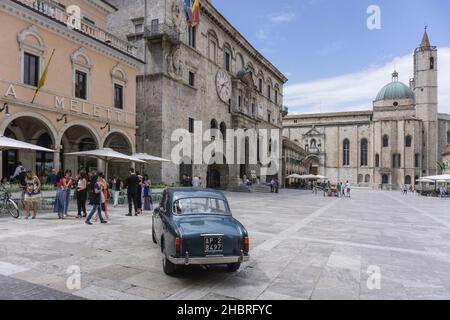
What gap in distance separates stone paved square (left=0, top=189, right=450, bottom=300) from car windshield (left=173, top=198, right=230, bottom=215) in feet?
3.76

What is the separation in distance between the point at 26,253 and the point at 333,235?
8.61 m

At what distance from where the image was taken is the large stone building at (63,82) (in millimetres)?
15797

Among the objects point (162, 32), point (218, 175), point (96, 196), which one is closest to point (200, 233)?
point (96, 196)

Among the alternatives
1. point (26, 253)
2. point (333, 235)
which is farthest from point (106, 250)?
point (333, 235)

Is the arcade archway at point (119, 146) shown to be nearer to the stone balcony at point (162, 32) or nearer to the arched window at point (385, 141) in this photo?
the stone balcony at point (162, 32)

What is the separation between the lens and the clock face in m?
35.0

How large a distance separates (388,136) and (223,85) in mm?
58016

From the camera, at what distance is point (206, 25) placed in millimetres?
32594

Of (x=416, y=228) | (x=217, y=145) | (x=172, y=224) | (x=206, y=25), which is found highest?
(x=206, y=25)

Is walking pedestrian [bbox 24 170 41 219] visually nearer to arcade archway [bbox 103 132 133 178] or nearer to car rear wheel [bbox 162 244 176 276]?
car rear wheel [bbox 162 244 176 276]

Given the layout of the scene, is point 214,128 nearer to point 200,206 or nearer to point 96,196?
point 96,196

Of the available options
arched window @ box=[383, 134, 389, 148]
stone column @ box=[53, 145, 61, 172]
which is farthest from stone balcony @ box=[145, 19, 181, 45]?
Result: arched window @ box=[383, 134, 389, 148]

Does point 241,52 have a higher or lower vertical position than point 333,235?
higher
